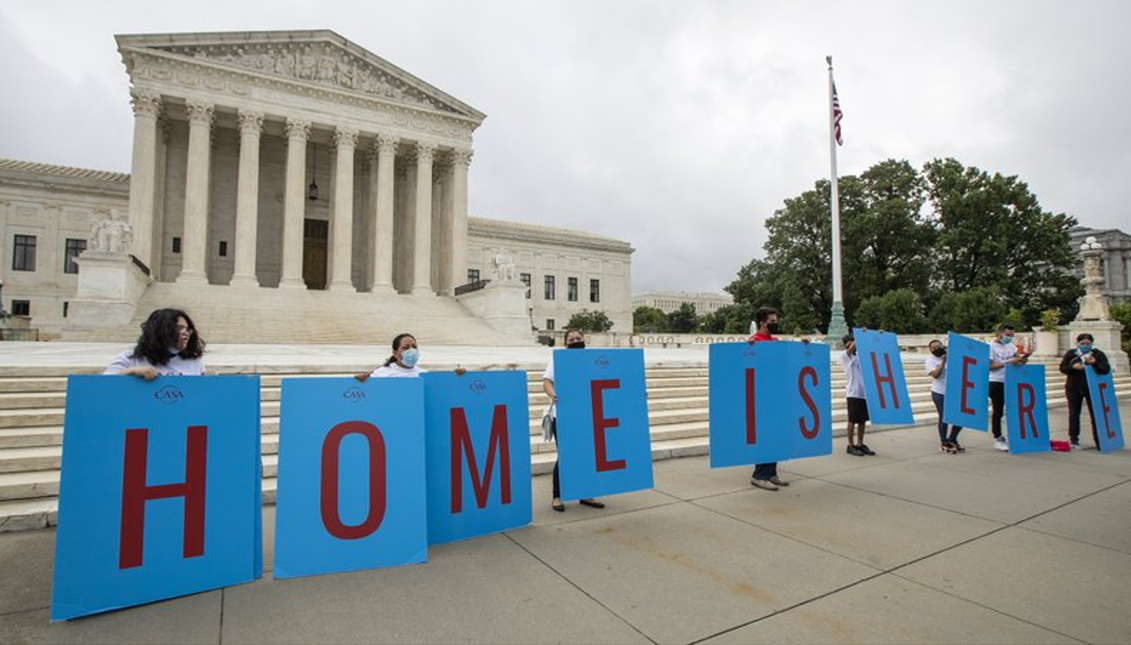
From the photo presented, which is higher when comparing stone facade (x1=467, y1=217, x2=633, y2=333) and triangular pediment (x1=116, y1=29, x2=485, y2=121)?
triangular pediment (x1=116, y1=29, x2=485, y2=121)

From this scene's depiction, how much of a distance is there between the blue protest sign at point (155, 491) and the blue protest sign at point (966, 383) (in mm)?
8623

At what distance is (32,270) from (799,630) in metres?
50.6

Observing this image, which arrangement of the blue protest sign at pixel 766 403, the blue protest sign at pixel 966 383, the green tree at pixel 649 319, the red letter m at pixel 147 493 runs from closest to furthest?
the red letter m at pixel 147 493, the blue protest sign at pixel 766 403, the blue protest sign at pixel 966 383, the green tree at pixel 649 319

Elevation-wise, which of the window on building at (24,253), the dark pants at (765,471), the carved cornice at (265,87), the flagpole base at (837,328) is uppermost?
the carved cornice at (265,87)

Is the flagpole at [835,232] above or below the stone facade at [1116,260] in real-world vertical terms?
below

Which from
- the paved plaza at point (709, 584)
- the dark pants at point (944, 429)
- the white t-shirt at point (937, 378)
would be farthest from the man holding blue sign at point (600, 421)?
the white t-shirt at point (937, 378)

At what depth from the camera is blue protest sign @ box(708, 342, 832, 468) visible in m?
6.01

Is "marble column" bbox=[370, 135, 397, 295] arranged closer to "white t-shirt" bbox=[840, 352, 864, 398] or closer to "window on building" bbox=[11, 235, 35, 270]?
"window on building" bbox=[11, 235, 35, 270]

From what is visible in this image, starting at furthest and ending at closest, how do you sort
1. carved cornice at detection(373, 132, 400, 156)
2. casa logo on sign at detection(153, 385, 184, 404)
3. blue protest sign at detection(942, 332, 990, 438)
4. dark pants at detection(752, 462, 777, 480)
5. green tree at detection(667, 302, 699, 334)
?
green tree at detection(667, 302, 699, 334) < carved cornice at detection(373, 132, 400, 156) < blue protest sign at detection(942, 332, 990, 438) < dark pants at detection(752, 462, 777, 480) < casa logo on sign at detection(153, 385, 184, 404)

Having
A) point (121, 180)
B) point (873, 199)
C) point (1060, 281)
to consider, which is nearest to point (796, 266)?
point (873, 199)

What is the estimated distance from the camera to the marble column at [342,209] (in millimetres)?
31859

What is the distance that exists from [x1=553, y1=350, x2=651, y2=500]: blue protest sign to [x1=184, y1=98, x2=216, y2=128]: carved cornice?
3288cm

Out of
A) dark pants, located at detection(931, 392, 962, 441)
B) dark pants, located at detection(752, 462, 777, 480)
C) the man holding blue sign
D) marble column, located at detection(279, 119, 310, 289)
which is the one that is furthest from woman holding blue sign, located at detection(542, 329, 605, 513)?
marble column, located at detection(279, 119, 310, 289)

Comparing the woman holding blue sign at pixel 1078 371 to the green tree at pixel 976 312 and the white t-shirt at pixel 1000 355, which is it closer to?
the white t-shirt at pixel 1000 355
